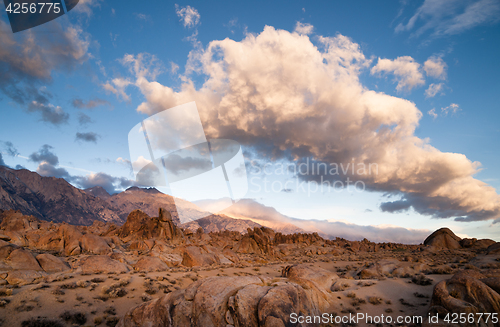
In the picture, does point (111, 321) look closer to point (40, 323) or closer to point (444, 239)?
point (40, 323)

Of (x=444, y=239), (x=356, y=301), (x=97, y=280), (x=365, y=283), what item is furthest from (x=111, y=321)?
(x=444, y=239)

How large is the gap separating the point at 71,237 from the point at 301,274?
53.7 metres

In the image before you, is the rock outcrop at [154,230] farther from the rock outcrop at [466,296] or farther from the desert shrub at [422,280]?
the rock outcrop at [466,296]

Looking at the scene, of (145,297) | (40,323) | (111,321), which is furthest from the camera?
(145,297)

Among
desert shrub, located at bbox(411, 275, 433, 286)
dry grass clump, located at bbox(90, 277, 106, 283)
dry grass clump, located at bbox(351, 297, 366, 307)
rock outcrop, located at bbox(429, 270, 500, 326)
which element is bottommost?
dry grass clump, located at bbox(90, 277, 106, 283)

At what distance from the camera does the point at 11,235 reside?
49312 mm

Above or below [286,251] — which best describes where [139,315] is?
above

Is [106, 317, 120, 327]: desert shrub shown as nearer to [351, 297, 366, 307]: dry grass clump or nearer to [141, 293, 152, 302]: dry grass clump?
[141, 293, 152, 302]: dry grass clump

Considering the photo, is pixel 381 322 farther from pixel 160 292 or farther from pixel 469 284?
pixel 160 292

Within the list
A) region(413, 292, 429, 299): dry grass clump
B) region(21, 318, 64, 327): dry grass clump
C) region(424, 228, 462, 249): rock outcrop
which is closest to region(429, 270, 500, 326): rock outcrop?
region(413, 292, 429, 299): dry grass clump

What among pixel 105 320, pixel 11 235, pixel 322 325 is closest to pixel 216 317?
pixel 322 325

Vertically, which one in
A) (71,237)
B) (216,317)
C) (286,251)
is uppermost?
(216,317)

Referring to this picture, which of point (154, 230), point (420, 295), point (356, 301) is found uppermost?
point (420, 295)

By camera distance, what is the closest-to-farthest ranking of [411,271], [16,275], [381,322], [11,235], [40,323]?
[40,323] < [381,322] < [16,275] < [411,271] < [11,235]
